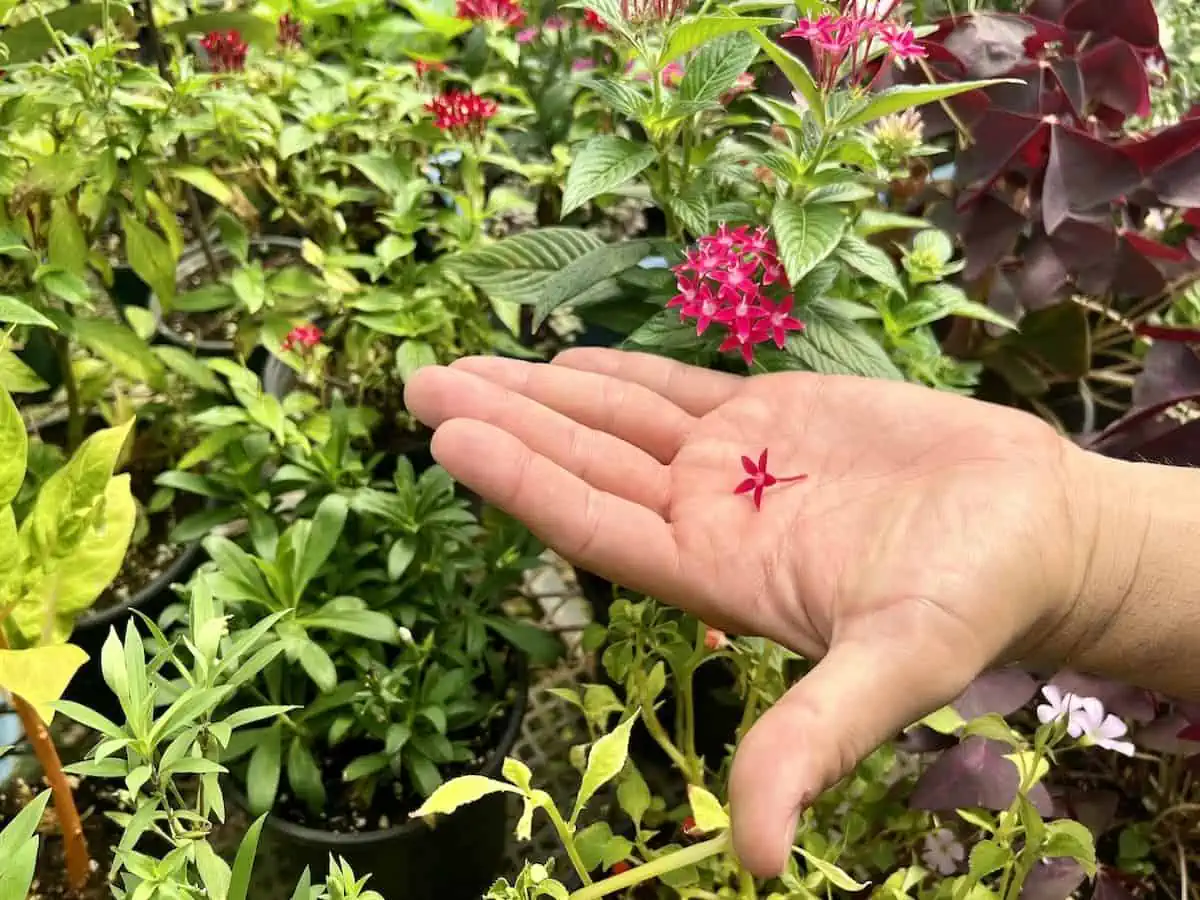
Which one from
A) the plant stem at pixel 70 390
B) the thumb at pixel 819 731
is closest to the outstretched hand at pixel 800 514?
the thumb at pixel 819 731

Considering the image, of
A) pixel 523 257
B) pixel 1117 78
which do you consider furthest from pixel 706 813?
pixel 1117 78

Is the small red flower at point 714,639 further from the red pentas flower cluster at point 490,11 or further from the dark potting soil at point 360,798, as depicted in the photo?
the red pentas flower cluster at point 490,11

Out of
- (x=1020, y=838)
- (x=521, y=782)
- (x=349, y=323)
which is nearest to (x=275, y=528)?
(x=349, y=323)

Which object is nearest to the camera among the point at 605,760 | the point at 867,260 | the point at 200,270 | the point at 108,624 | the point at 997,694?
the point at 605,760

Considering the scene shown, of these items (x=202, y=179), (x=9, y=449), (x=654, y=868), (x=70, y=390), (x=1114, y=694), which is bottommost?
(x=1114, y=694)

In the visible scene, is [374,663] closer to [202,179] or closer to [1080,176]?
[202,179]

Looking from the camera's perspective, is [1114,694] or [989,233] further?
[989,233]
